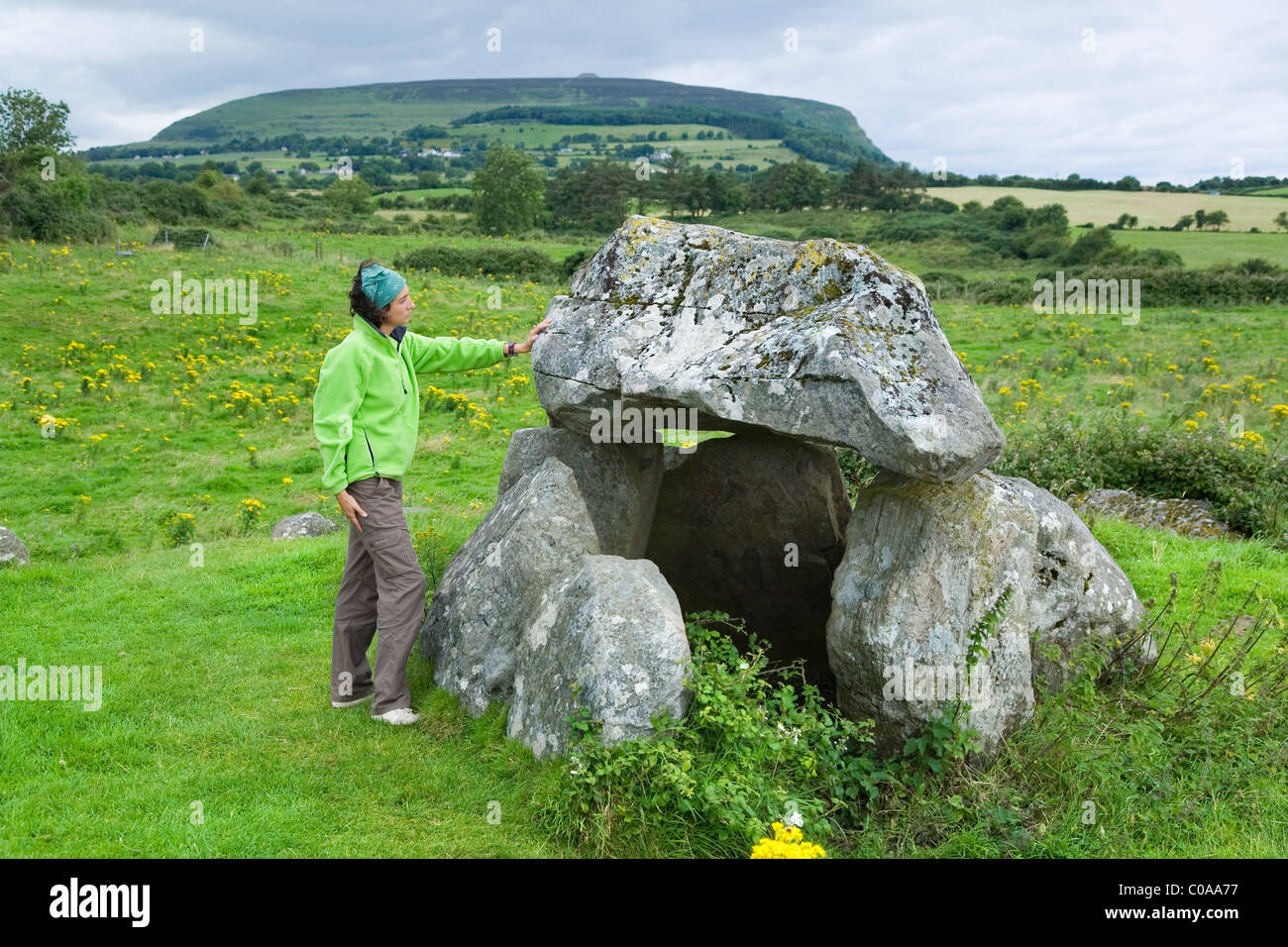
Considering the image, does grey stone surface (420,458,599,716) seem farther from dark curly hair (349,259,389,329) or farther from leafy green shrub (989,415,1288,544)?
leafy green shrub (989,415,1288,544)

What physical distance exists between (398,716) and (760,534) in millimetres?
3555

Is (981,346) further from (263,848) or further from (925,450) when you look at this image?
(263,848)

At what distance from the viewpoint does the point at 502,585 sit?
7.41 metres

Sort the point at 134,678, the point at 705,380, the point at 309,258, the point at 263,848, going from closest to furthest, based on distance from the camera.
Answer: the point at 263,848 < the point at 705,380 < the point at 134,678 < the point at 309,258

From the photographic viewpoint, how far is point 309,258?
104 feet

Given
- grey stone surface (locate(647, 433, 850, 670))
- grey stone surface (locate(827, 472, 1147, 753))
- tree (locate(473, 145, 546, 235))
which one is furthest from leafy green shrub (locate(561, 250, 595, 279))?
grey stone surface (locate(827, 472, 1147, 753))

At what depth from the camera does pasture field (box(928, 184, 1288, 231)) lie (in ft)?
183

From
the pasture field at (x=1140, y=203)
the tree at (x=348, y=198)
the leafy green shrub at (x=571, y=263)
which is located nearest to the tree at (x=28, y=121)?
the tree at (x=348, y=198)

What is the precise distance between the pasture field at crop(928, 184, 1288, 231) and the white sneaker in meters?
56.4

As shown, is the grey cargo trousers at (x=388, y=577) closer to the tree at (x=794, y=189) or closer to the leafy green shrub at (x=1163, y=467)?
the leafy green shrub at (x=1163, y=467)

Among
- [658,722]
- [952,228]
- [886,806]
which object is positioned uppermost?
[952,228]

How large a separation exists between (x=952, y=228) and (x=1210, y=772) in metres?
51.3

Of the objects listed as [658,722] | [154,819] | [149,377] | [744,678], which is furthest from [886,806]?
[149,377]

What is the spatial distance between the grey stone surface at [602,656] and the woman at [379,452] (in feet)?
2.87
